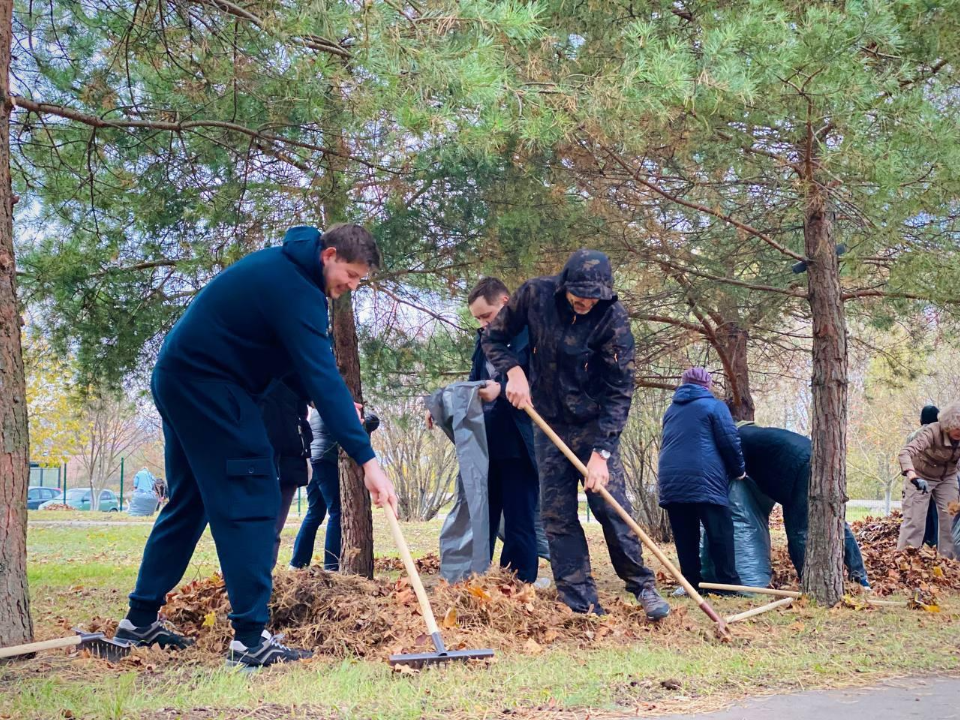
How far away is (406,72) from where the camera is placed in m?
4.45

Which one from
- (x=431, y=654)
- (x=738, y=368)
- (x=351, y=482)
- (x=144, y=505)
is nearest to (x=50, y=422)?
(x=144, y=505)

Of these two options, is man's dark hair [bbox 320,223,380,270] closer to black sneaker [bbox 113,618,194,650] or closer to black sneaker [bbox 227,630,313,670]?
black sneaker [bbox 227,630,313,670]

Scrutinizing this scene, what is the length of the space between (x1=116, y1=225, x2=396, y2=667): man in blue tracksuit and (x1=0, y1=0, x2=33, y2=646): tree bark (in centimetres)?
81

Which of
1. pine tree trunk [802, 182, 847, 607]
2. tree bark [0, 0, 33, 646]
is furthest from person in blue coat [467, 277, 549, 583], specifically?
tree bark [0, 0, 33, 646]

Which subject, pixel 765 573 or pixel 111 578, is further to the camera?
pixel 111 578

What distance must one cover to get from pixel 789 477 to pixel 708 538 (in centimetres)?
68

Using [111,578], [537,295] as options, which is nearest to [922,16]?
[537,295]

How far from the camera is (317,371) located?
11.8 feet

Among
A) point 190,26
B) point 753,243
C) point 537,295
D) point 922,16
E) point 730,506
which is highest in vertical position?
point 190,26

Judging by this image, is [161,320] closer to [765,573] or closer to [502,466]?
[502,466]

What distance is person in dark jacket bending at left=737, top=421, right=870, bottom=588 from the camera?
20.0ft

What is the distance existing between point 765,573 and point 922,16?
3805 millimetres

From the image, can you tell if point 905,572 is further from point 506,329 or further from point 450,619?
point 450,619

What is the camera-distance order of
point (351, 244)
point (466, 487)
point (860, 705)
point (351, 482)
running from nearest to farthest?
point (860, 705), point (351, 244), point (466, 487), point (351, 482)
